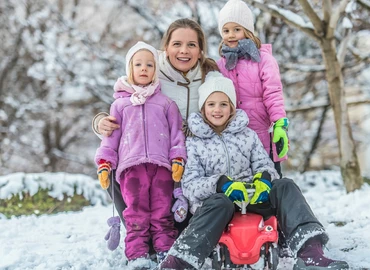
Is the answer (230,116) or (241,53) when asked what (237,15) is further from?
(230,116)

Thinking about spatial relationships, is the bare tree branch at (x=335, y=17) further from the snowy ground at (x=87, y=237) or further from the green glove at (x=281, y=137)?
the green glove at (x=281, y=137)

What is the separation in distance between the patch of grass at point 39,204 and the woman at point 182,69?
2.83m

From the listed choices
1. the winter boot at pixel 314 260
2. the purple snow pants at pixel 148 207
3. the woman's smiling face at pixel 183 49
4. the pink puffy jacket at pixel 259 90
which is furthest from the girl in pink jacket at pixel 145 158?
the winter boot at pixel 314 260

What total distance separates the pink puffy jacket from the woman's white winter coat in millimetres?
270

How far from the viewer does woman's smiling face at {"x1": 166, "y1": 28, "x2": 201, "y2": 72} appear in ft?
13.4

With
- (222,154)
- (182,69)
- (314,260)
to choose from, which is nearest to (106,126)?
(182,69)

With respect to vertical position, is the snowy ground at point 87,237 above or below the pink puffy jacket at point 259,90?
below

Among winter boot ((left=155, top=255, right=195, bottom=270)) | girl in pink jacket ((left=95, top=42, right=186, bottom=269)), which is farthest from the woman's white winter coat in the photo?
winter boot ((left=155, top=255, right=195, bottom=270))

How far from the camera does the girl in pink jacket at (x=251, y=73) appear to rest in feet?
13.2

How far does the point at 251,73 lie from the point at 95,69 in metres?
7.57

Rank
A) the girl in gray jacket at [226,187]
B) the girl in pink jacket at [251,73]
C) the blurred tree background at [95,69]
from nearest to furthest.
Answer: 1. the girl in gray jacket at [226,187]
2. the girl in pink jacket at [251,73]
3. the blurred tree background at [95,69]

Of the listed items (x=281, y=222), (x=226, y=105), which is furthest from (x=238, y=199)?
(x=226, y=105)

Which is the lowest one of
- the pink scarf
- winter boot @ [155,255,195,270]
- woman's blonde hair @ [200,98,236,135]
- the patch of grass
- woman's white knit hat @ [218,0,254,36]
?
the patch of grass

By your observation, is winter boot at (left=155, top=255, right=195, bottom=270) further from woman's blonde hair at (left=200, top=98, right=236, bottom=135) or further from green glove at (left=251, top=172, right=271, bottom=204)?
woman's blonde hair at (left=200, top=98, right=236, bottom=135)
